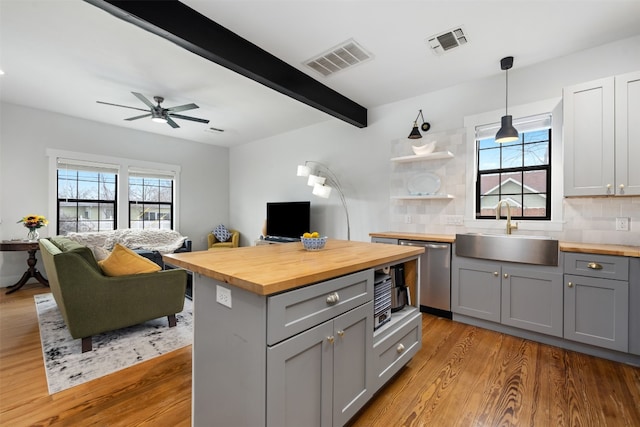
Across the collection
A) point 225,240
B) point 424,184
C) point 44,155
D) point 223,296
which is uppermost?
point 44,155

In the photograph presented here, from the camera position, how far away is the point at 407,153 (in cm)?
383

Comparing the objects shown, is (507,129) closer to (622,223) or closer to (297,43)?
(622,223)

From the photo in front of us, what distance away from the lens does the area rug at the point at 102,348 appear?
2.01 metres

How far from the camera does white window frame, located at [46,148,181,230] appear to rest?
15.2ft

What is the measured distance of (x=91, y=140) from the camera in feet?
16.4

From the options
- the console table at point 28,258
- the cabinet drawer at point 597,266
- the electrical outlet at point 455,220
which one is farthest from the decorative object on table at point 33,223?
the cabinet drawer at point 597,266

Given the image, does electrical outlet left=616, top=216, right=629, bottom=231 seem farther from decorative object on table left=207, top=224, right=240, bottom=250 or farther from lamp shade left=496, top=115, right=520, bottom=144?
decorative object on table left=207, top=224, right=240, bottom=250

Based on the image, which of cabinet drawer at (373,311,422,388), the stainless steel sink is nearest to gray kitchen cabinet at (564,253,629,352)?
the stainless steel sink

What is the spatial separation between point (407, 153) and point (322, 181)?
53.4 inches

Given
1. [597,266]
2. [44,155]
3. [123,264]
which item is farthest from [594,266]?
[44,155]

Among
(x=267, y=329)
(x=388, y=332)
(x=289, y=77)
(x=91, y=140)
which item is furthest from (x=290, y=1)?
(x=91, y=140)

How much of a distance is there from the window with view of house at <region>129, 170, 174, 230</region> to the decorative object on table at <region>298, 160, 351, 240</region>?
326 cm

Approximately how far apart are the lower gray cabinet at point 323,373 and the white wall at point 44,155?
5627mm

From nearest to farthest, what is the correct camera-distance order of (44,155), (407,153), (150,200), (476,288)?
(476,288), (407,153), (44,155), (150,200)
